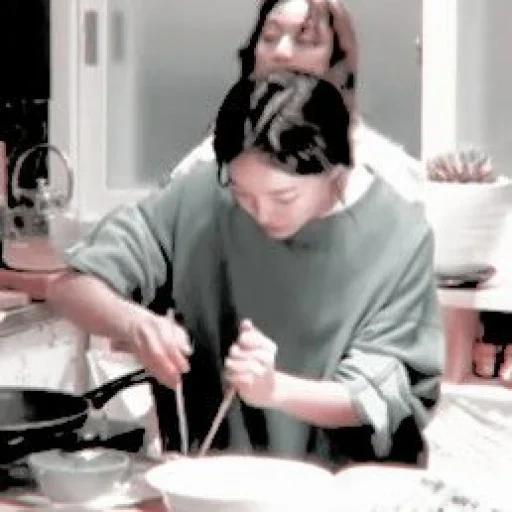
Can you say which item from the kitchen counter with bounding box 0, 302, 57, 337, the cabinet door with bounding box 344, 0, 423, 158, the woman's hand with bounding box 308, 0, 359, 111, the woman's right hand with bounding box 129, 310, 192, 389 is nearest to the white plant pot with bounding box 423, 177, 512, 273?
the cabinet door with bounding box 344, 0, 423, 158

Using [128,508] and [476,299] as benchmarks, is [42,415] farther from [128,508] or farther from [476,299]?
[476,299]

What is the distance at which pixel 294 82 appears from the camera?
137 cm

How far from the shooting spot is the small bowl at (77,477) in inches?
46.8

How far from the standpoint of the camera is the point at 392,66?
2049 mm

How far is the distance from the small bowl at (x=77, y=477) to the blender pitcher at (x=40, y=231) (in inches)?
36.5

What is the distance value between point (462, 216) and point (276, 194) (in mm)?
566

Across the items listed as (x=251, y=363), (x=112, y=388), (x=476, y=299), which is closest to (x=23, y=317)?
(x=112, y=388)

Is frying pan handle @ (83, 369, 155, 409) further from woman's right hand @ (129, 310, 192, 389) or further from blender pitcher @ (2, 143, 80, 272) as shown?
blender pitcher @ (2, 143, 80, 272)

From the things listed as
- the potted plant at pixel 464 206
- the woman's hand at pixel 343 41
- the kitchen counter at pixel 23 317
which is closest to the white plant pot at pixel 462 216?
the potted plant at pixel 464 206

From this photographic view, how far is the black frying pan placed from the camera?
1263 mm

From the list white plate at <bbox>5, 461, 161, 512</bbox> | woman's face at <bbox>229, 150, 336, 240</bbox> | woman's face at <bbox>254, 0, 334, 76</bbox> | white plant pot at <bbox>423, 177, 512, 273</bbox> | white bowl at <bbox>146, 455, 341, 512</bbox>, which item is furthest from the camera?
white plant pot at <bbox>423, 177, 512, 273</bbox>

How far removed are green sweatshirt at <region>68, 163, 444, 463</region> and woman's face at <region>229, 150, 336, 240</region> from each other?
3 cm

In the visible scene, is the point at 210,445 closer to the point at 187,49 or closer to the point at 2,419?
the point at 2,419

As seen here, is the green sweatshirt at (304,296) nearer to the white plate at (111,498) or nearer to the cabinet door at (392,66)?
the white plate at (111,498)
